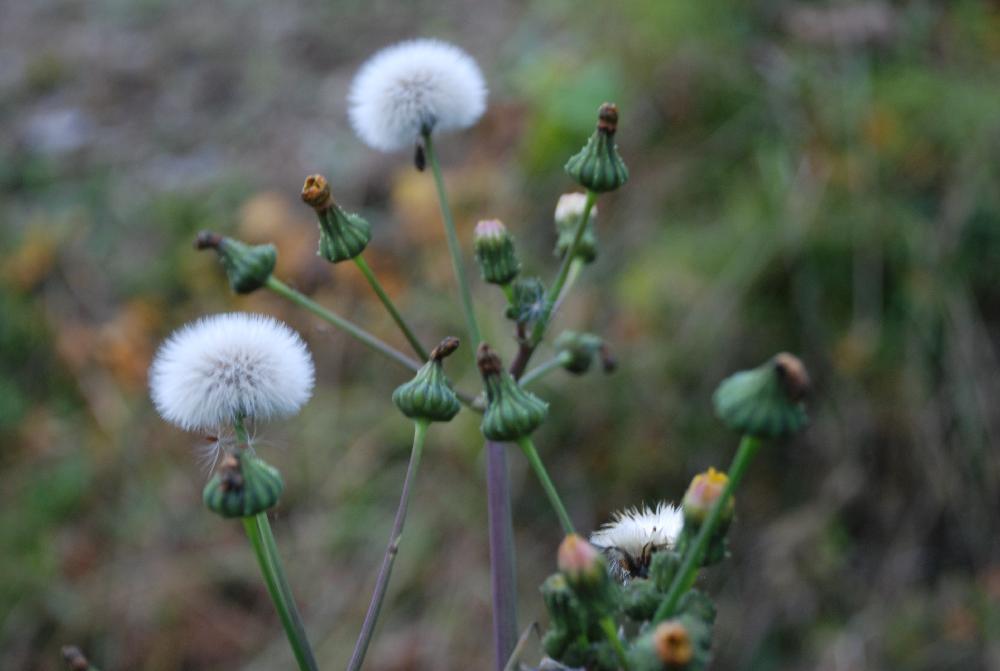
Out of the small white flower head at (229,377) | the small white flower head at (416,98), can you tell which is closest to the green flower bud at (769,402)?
the small white flower head at (229,377)

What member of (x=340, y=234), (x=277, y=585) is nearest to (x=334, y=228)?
(x=340, y=234)

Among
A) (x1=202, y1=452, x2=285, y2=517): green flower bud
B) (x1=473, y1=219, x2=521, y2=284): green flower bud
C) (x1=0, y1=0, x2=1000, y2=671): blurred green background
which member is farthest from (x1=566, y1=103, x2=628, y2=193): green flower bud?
(x1=0, y1=0, x2=1000, y2=671): blurred green background

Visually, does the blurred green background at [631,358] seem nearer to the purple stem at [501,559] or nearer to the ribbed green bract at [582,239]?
the ribbed green bract at [582,239]

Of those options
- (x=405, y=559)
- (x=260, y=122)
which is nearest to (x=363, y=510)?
(x=405, y=559)

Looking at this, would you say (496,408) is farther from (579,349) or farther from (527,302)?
(579,349)

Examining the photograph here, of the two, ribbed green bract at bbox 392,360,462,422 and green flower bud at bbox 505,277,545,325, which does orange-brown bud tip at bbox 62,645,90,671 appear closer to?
ribbed green bract at bbox 392,360,462,422

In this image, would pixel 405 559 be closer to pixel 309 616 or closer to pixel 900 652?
pixel 309 616
